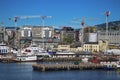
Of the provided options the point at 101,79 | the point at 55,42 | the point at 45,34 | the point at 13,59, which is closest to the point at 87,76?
the point at 101,79

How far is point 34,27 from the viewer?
120 metres

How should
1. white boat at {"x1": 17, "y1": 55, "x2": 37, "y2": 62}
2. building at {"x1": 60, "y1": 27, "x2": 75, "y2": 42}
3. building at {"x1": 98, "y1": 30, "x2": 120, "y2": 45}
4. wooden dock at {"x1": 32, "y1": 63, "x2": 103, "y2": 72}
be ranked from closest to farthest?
1. wooden dock at {"x1": 32, "y1": 63, "x2": 103, "y2": 72}
2. white boat at {"x1": 17, "y1": 55, "x2": 37, "y2": 62}
3. building at {"x1": 98, "y1": 30, "x2": 120, "y2": 45}
4. building at {"x1": 60, "y1": 27, "x2": 75, "y2": 42}

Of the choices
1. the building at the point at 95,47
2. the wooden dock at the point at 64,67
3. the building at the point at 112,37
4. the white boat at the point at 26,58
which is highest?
A: the building at the point at 112,37

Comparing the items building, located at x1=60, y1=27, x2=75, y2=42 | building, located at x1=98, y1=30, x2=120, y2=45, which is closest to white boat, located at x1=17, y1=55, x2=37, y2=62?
building, located at x1=98, y1=30, x2=120, y2=45

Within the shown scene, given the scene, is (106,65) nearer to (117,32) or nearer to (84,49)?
(84,49)

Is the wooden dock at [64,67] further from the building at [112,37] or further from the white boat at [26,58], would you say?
the building at [112,37]

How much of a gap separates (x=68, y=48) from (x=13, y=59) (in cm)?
2463

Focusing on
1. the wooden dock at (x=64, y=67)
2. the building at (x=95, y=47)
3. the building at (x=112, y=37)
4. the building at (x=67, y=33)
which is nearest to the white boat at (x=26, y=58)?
the wooden dock at (x=64, y=67)

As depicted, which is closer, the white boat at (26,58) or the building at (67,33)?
the white boat at (26,58)

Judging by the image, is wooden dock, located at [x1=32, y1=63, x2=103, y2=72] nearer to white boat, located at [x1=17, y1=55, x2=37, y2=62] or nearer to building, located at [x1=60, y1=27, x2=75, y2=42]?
white boat, located at [x1=17, y1=55, x2=37, y2=62]

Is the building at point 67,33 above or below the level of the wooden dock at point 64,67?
above

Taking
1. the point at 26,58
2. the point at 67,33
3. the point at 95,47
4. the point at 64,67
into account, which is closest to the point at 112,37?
the point at 95,47

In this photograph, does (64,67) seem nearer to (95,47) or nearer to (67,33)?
(95,47)

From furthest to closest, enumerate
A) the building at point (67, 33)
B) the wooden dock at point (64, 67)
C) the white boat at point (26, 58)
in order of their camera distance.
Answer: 1. the building at point (67, 33)
2. the white boat at point (26, 58)
3. the wooden dock at point (64, 67)
